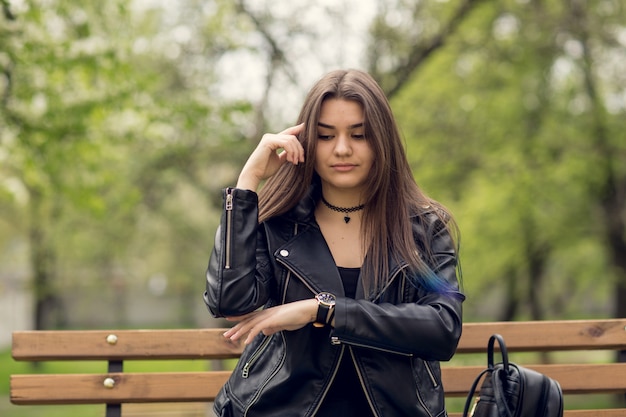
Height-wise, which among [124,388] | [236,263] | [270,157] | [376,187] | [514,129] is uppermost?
[514,129]

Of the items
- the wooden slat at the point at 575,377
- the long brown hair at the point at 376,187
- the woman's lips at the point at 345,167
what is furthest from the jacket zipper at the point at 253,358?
the wooden slat at the point at 575,377

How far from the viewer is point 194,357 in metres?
3.76

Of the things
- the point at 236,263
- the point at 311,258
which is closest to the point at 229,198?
the point at 236,263

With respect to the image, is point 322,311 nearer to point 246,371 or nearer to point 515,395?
point 246,371

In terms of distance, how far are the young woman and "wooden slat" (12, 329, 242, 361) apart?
68 cm

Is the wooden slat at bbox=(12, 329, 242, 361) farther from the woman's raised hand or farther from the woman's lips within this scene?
the woman's lips

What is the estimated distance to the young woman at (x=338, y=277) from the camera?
280cm

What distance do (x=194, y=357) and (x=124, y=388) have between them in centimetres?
34

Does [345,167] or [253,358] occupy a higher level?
[345,167]

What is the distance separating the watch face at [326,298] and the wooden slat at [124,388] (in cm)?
109

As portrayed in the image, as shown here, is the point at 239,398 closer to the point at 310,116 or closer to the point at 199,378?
the point at 199,378

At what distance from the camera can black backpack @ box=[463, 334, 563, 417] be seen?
2.88m

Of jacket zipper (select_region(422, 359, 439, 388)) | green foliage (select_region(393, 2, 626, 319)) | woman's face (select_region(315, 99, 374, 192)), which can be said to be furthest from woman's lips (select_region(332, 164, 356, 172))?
green foliage (select_region(393, 2, 626, 319))

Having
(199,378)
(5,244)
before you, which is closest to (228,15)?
(199,378)
